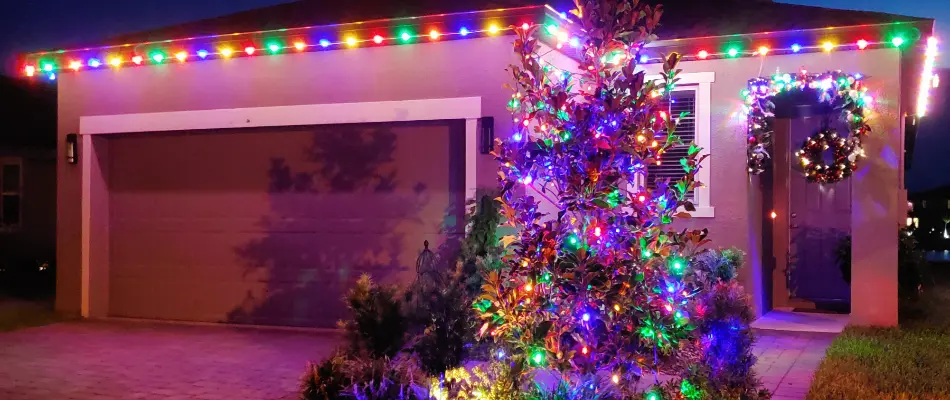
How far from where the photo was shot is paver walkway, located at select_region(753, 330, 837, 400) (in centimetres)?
594

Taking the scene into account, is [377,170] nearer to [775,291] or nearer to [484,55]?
[484,55]

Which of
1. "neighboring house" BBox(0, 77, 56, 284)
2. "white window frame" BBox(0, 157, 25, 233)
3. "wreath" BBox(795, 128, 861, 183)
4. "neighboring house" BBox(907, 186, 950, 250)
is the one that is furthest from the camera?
"neighboring house" BBox(907, 186, 950, 250)

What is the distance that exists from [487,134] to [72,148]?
5.29 m

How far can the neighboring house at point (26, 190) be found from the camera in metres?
15.9

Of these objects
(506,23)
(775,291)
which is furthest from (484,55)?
(775,291)

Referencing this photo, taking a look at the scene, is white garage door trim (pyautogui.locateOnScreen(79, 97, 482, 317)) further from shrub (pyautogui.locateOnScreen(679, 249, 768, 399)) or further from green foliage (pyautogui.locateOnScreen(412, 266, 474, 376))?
shrub (pyautogui.locateOnScreen(679, 249, 768, 399))

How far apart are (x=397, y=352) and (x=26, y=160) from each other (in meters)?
13.7

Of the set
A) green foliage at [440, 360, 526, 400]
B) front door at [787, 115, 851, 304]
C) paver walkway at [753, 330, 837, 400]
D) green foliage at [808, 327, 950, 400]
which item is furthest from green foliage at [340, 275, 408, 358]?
front door at [787, 115, 851, 304]

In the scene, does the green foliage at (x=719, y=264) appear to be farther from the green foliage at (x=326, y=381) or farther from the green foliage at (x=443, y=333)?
the green foliage at (x=326, y=381)

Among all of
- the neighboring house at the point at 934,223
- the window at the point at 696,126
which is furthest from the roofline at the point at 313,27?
the neighboring house at the point at 934,223

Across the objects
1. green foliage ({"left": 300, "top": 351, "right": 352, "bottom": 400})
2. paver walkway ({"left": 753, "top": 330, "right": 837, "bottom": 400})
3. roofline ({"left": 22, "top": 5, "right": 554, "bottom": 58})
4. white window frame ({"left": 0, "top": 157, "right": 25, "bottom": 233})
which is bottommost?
paver walkway ({"left": 753, "top": 330, "right": 837, "bottom": 400})

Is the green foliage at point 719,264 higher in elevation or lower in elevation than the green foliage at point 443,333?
higher

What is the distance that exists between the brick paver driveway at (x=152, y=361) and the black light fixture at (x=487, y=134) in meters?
2.45

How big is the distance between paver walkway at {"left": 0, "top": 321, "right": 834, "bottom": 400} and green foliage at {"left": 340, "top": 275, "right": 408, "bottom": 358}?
690mm
